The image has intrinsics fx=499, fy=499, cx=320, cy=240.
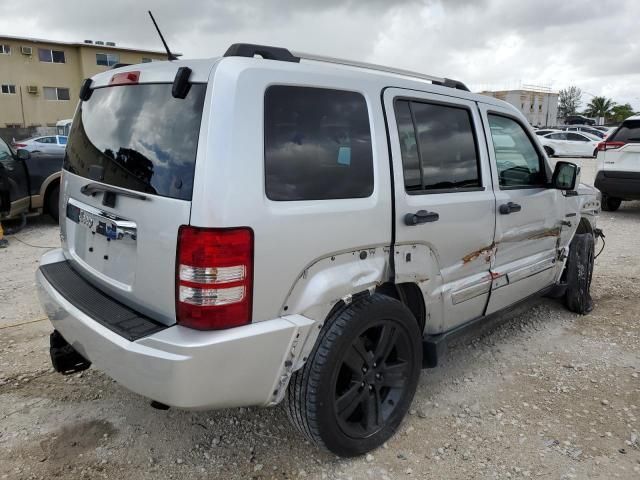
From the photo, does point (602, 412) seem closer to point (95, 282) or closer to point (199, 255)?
point (199, 255)

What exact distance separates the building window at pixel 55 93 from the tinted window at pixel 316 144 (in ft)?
145

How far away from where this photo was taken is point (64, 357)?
8.86 ft

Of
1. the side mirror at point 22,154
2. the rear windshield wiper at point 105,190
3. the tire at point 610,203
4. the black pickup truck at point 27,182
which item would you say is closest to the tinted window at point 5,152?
the black pickup truck at point 27,182

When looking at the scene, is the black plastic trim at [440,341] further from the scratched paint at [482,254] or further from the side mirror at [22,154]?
the side mirror at [22,154]

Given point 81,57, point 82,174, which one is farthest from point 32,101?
point 82,174

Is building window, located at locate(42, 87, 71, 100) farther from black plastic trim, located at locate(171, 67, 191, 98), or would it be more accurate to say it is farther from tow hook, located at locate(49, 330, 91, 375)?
black plastic trim, located at locate(171, 67, 191, 98)

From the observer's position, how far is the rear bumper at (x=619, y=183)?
8.59 metres

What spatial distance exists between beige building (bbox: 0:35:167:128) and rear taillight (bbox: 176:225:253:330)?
40701 mm

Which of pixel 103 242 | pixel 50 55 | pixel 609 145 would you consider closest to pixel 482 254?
pixel 103 242

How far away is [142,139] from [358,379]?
1.55 metres

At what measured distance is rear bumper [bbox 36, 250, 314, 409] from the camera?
192 centimetres

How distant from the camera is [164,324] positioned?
2068 mm

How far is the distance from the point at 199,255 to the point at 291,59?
104 centimetres

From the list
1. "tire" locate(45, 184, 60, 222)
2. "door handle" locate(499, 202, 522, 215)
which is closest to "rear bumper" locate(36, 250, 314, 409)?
"door handle" locate(499, 202, 522, 215)
